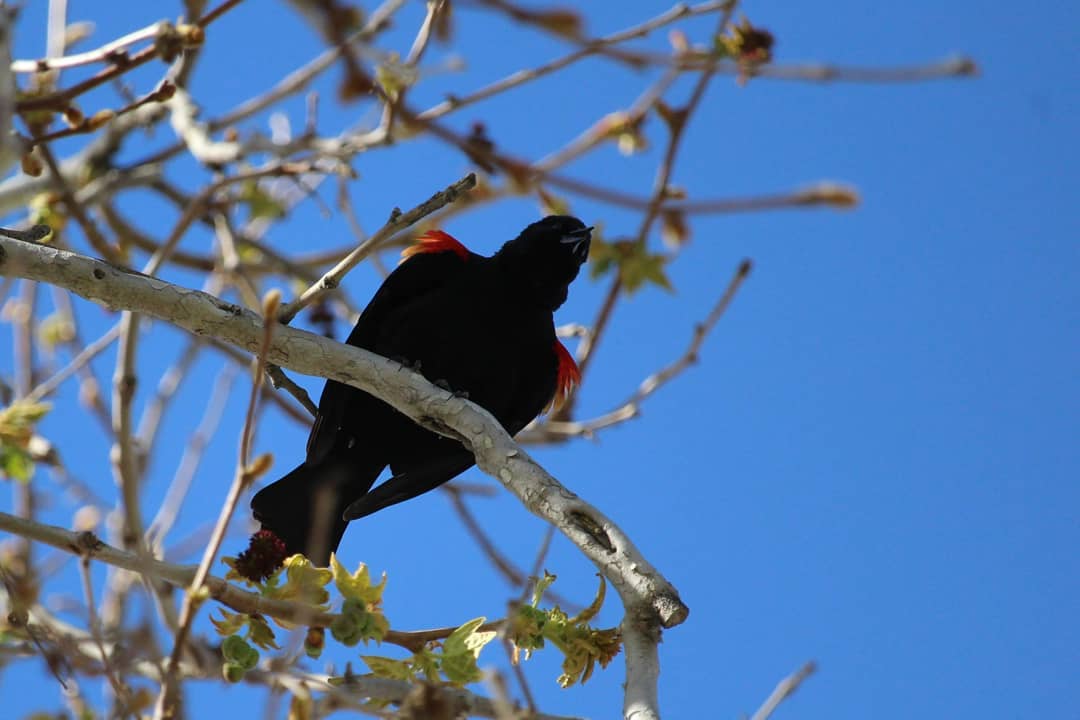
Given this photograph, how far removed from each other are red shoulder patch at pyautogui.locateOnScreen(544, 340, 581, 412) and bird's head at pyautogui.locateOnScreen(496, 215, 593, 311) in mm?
222

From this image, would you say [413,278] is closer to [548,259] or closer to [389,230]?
[548,259]

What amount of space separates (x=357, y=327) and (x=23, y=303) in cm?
163

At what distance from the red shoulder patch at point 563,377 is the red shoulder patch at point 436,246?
23.2 inches

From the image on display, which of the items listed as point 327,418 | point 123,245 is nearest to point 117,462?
point 327,418

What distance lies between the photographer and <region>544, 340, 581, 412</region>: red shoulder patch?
5.00m

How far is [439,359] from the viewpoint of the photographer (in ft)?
15.4

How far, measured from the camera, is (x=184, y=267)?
17.8 feet

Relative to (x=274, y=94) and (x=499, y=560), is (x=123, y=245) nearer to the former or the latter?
(x=274, y=94)

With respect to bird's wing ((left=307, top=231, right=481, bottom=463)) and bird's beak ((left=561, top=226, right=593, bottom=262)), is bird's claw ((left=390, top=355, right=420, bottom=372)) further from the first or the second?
bird's beak ((left=561, top=226, right=593, bottom=262))

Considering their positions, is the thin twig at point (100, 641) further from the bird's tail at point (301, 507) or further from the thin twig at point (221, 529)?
the bird's tail at point (301, 507)

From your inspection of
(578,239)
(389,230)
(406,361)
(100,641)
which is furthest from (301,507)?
(100,641)

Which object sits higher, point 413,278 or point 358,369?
point 413,278

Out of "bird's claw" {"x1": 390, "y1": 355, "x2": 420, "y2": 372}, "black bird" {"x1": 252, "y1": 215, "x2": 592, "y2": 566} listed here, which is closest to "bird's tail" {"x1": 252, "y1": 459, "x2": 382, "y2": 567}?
"black bird" {"x1": 252, "y1": 215, "x2": 592, "y2": 566}

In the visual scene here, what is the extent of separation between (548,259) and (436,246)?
0.50 metres
